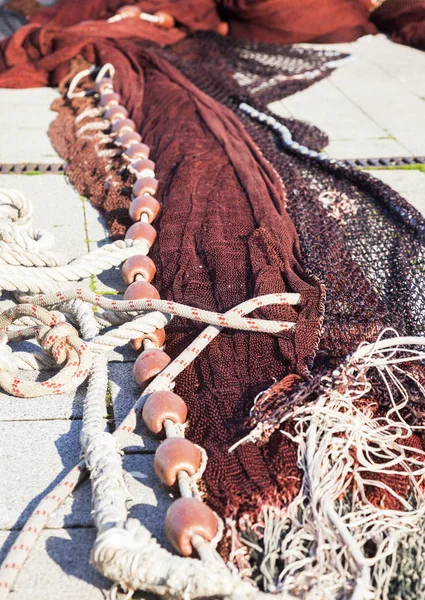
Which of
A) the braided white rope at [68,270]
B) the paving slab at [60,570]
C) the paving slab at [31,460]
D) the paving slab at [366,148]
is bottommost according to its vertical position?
the paving slab at [366,148]

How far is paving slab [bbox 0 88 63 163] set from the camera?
10.4 ft

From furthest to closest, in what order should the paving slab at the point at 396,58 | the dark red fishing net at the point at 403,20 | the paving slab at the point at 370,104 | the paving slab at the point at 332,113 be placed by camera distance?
the dark red fishing net at the point at 403,20
the paving slab at the point at 396,58
the paving slab at the point at 332,113
the paving slab at the point at 370,104

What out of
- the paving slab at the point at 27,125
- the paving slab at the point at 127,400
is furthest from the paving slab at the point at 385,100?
the paving slab at the point at 127,400

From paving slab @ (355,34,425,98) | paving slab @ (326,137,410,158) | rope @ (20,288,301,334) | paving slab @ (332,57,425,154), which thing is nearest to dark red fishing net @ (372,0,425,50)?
paving slab @ (355,34,425,98)

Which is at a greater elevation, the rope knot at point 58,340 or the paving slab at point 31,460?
the rope knot at point 58,340

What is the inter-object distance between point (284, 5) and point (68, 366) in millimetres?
3341

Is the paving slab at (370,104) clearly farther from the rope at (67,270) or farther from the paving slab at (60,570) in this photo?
the paving slab at (60,570)

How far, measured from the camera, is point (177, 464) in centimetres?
149

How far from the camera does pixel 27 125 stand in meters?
3.51

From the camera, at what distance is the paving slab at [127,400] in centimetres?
167

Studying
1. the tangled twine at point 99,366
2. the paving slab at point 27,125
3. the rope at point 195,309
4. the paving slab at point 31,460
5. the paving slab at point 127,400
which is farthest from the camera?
the paving slab at point 27,125

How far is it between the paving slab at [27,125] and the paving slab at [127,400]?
59.3 inches

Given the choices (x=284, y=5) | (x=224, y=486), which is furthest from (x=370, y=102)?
(x=224, y=486)

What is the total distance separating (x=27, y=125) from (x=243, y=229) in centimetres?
164
